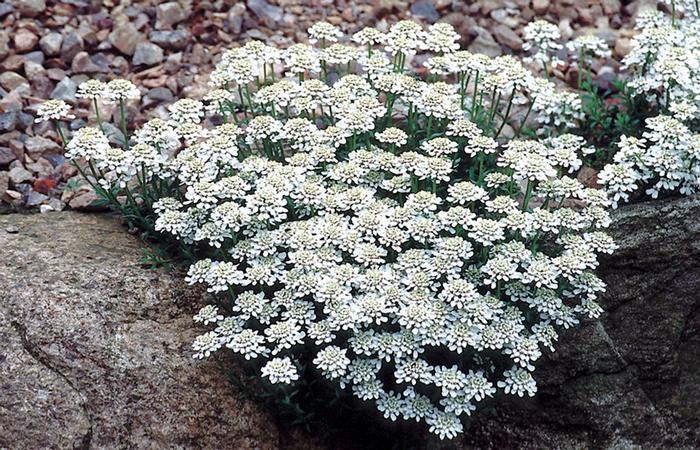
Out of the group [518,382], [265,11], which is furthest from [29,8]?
[518,382]

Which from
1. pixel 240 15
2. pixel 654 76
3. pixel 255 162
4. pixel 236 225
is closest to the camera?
pixel 236 225

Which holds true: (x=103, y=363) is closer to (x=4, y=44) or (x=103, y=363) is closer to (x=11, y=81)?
(x=11, y=81)

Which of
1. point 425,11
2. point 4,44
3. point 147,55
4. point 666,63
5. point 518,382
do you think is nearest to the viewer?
point 518,382

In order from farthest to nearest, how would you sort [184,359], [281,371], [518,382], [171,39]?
1. [171,39]
2. [184,359]
3. [518,382]
4. [281,371]

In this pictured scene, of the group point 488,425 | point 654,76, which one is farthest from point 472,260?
point 654,76

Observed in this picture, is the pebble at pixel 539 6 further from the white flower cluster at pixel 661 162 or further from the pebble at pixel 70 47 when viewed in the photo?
the pebble at pixel 70 47

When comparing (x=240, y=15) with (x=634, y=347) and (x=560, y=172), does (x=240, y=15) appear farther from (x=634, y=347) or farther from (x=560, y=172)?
(x=634, y=347)
